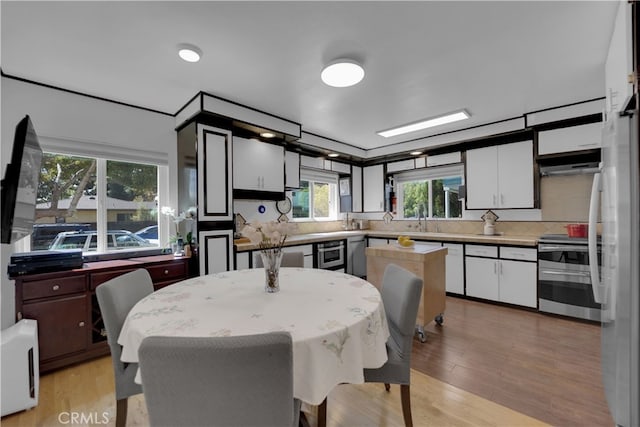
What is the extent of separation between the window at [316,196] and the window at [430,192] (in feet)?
4.07

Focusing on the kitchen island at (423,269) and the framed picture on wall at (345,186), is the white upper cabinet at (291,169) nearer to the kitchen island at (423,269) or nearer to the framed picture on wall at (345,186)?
the framed picture on wall at (345,186)

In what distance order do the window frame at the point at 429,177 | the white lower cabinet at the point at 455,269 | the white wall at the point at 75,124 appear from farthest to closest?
the window frame at the point at 429,177
the white lower cabinet at the point at 455,269
the white wall at the point at 75,124

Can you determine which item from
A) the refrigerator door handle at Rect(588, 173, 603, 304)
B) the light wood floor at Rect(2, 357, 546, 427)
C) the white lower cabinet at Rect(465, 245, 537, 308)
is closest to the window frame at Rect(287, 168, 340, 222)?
the white lower cabinet at Rect(465, 245, 537, 308)

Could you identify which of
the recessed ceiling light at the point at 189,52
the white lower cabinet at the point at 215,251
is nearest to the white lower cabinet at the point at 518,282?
the white lower cabinet at the point at 215,251

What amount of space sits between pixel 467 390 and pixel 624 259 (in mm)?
1225

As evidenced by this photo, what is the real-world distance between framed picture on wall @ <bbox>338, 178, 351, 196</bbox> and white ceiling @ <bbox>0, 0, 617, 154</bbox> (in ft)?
7.67

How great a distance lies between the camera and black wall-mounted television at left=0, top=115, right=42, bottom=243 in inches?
44.4

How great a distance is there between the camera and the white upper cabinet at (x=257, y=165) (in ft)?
10.6

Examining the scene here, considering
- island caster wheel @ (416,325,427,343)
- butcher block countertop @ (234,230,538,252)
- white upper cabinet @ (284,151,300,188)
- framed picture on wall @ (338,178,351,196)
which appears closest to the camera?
island caster wheel @ (416,325,427,343)

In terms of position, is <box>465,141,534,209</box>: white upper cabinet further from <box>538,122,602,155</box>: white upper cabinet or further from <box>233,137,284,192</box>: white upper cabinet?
<box>233,137,284,192</box>: white upper cabinet

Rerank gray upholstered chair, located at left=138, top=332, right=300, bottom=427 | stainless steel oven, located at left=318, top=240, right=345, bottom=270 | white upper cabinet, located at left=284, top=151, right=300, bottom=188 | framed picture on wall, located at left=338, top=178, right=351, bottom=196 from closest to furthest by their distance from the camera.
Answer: gray upholstered chair, located at left=138, top=332, right=300, bottom=427, white upper cabinet, located at left=284, top=151, right=300, bottom=188, stainless steel oven, located at left=318, top=240, right=345, bottom=270, framed picture on wall, located at left=338, top=178, right=351, bottom=196

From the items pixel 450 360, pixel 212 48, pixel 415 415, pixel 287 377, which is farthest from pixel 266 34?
pixel 450 360

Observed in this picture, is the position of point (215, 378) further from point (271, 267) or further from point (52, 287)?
point (52, 287)

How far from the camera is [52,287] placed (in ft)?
6.89
